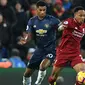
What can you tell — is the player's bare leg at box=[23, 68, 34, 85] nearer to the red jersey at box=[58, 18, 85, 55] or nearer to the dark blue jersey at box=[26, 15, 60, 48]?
the dark blue jersey at box=[26, 15, 60, 48]

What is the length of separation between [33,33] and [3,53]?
290cm

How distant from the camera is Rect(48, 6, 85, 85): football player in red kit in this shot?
11344mm

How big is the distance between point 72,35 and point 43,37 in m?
1.03

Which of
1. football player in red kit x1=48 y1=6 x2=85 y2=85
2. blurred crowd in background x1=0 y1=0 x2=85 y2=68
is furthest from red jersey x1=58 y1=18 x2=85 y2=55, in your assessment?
blurred crowd in background x1=0 y1=0 x2=85 y2=68

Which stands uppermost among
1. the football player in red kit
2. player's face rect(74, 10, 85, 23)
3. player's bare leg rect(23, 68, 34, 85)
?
player's face rect(74, 10, 85, 23)

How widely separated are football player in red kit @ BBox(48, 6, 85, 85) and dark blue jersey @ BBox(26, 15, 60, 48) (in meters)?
0.54

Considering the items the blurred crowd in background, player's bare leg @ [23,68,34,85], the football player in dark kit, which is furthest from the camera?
the blurred crowd in background

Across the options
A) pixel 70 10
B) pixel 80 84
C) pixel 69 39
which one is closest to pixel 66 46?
pixel 69 39

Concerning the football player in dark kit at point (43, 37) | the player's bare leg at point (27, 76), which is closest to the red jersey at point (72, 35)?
the football player in dark kit at point (43, 37)

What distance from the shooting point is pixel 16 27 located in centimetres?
1585

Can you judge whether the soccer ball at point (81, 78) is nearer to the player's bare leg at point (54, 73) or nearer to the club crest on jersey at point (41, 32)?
the player's bare leg at point (54, 73)

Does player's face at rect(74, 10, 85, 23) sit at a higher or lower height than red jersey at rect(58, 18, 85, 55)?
higher

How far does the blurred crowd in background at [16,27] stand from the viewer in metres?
15.1

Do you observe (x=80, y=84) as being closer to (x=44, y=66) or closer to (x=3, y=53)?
(x=44, y=66)
